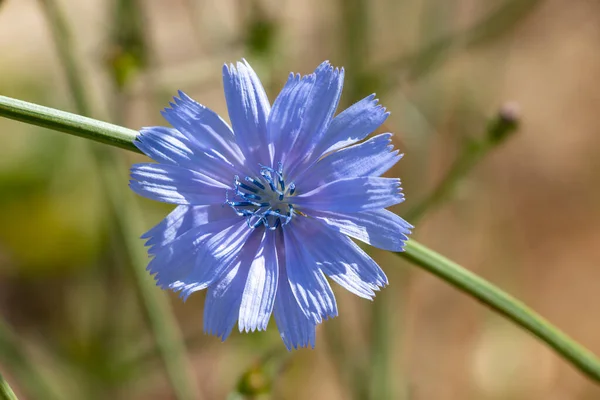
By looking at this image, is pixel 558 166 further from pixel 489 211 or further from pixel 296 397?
pixel 296 397

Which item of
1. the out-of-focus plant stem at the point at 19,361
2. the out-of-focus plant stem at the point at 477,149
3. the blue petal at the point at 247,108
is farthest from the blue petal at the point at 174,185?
the out-of-focus plant stem at the point at 19,361

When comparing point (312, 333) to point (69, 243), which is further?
point (69, 243)

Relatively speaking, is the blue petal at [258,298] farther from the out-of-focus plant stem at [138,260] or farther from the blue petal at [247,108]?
the out-of-focus plant stem at [138,260]

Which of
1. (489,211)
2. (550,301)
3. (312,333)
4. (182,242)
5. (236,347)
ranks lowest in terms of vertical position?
(312,333)

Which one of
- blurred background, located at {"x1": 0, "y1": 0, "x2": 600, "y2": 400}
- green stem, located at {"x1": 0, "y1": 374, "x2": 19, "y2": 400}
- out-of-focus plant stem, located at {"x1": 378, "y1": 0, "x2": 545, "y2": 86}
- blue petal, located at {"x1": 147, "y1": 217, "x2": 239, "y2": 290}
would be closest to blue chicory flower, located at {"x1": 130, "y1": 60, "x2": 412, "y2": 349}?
blue petal, located at {"x1": 147, "y1": 217, "x2": 239, "y2": 290}

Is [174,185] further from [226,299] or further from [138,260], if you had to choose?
[138,260]

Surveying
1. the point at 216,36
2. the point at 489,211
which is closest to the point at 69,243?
the point at 216,36

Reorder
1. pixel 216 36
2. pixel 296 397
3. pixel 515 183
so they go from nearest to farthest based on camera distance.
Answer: pixel 216 36
pixel 296 397
pixel 515 183

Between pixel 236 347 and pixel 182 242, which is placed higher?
pixel 236 347
